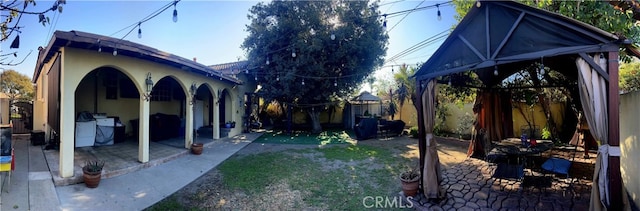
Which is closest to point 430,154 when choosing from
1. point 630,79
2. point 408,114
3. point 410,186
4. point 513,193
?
point 410,186

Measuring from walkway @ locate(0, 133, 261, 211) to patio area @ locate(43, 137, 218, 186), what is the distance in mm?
124

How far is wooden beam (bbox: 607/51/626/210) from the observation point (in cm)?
305

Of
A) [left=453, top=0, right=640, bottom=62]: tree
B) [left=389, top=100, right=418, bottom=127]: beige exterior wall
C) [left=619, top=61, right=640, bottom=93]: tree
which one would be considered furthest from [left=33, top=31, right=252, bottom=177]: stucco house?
[left=619, top=61, right=640, bottom=93]: tree

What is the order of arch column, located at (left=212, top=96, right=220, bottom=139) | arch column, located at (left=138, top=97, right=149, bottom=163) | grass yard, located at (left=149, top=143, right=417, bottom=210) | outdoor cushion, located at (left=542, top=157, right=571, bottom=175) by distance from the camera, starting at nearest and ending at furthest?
outdoor cushion, located at (left=542, top=157, right=571, bottom=175), grass yard, located at (left=149, top=143, right=417, bottom=210), arch column, located at (left=138, top=97, right=149, bottom=163), arch column, located at (left=212, top=96, right=220, bottom=139)

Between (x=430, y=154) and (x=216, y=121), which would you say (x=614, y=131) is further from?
(x=216, y=121)

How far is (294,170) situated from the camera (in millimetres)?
6938

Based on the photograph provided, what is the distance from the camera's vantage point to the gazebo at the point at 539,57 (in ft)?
10.1

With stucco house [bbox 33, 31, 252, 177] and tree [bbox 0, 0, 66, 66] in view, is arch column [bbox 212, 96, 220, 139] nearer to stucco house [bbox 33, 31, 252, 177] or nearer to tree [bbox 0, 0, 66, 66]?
stucco house [bbox 33, 31, 252, 177]

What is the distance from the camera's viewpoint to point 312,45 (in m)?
12.2

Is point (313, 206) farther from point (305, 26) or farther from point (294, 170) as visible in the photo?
point (305, 26)

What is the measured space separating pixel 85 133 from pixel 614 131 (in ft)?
39.9

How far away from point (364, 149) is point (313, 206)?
5538mm

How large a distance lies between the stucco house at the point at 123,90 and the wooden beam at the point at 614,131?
819 centimetres

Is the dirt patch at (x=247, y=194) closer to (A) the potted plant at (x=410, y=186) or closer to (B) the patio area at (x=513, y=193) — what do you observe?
(A) the potted plant at (x=410, y=186)
